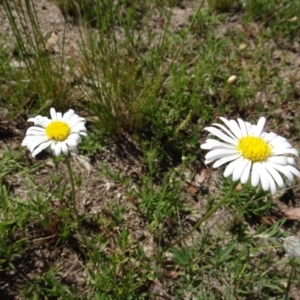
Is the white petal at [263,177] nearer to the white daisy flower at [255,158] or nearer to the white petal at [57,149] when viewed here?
the white daisy flower at [255,158]

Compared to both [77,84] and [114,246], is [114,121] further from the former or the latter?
[114,246]

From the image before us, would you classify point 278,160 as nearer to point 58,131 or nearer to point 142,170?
point 58,131

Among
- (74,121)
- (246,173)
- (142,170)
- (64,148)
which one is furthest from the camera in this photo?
(142,170)

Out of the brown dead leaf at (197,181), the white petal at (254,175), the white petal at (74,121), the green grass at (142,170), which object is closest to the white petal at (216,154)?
the white petal at (254,175)

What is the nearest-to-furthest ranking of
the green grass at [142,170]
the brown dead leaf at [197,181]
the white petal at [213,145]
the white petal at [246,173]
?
the white petal at [246,173]
the white petal at [213,145]
the green grass at [142,170]
the brown dead leaf at [197,181]

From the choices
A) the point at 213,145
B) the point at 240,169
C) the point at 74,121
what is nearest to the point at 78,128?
the point at 74,121

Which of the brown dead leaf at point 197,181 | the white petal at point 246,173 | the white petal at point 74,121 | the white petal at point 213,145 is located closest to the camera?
the white petal at point 246,173

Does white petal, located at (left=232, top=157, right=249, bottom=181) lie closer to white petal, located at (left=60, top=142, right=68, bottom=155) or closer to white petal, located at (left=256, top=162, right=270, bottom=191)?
white petal, located at (left=256, top=162, right=270, bottom=191)

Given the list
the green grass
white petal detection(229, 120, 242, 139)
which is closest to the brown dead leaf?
the green grass
